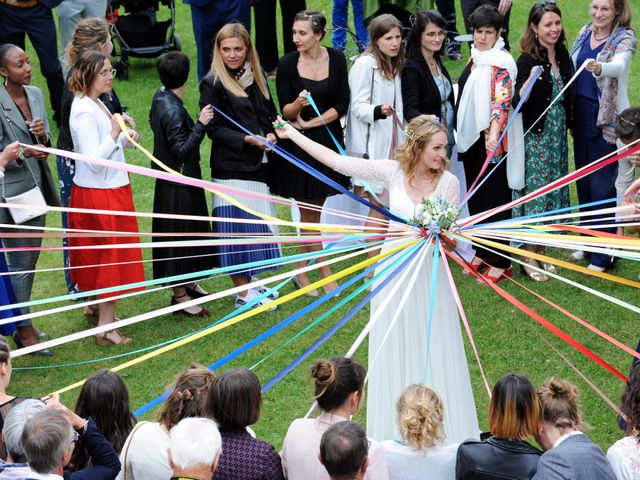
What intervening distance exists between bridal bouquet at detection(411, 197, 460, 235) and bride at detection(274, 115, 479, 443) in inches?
7.6

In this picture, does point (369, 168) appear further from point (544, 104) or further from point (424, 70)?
point (544, 104)

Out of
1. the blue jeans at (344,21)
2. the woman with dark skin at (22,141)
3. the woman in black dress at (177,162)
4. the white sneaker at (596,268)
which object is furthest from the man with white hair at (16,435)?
the blue jeans at (344,21)

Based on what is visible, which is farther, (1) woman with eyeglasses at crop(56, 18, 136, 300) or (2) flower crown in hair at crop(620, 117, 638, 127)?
(1) woman with eyeglasses at crop(56, 18, 136, 300)

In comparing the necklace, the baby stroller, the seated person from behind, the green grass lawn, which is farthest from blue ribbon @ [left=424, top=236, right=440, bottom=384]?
the baby stroller

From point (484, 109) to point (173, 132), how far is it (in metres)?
2.51

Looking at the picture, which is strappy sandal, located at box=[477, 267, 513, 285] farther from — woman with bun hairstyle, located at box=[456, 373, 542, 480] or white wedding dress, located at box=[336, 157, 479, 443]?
woman with bun hairstyle, located at box=[456, 373, 542, 480]

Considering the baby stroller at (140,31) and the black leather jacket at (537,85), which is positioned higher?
the baby stroller at (140,31)

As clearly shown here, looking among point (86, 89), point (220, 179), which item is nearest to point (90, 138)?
point (86, 89)

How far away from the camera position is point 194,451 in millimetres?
4059

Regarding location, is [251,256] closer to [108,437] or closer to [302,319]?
[302,319]

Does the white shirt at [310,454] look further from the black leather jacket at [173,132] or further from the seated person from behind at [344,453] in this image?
the black leather jacket at [173,132]

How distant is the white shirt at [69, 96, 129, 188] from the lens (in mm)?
7523

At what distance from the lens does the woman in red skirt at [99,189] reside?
7.53m

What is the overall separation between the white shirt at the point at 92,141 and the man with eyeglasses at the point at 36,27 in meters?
4.07
